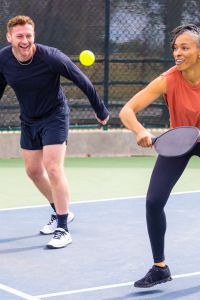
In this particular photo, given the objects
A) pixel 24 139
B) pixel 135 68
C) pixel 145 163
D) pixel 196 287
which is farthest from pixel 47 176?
pixel 135 68

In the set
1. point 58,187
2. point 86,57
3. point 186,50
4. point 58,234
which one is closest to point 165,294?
point 186,50

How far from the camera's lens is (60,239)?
6.74m

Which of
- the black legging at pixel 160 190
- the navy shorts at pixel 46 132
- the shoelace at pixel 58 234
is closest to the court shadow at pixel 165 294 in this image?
the black legging at pixel 160 190

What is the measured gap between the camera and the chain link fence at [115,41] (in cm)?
1137

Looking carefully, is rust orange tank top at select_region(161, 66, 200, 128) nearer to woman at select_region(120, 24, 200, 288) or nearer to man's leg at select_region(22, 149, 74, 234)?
woman at select_region(120, 24, 200, 288)

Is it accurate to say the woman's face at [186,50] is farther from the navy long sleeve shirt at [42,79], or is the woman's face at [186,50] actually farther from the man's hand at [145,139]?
the navy long sleeve shirt at [42,79]

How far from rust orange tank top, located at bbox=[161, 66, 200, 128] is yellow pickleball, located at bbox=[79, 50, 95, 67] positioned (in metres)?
5.82

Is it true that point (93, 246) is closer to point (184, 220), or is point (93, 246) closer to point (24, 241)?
point (24, 241)

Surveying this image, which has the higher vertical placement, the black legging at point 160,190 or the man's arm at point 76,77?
the man's arm at point 76,77

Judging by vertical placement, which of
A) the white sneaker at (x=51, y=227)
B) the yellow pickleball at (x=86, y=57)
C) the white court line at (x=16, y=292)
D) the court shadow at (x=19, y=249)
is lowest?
the white sneaker at (x=51, y=227)

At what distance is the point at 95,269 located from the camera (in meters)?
6.03

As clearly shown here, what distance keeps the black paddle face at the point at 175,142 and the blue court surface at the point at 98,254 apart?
0.87 meters

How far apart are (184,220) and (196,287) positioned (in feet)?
7.00

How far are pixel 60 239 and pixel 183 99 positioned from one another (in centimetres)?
183
